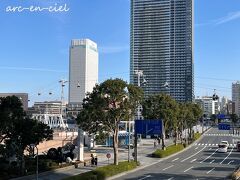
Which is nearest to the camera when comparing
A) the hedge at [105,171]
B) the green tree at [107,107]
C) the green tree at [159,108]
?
the hedge at [105,171]

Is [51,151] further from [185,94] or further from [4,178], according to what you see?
[185,94]

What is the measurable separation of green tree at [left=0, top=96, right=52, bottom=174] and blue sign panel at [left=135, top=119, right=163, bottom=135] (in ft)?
61.9

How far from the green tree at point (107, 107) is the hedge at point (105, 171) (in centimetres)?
164

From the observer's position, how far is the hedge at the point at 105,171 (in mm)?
37394

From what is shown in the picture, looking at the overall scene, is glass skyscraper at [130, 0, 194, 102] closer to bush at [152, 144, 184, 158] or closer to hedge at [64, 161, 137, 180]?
bush at [152, 144, 184, 158]

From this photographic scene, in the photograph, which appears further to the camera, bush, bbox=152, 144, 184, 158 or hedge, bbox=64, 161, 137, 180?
bush, bbox=152, 144, 184, 158

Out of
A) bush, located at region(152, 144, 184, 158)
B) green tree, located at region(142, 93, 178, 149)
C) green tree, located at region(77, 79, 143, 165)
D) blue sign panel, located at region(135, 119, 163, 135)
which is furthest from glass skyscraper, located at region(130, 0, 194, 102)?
green tree, located at region(77, 79, 143, 165)

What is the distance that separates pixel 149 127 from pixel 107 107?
10.6 metres

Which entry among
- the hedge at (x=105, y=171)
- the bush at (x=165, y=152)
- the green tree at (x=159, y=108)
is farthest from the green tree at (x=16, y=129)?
the green tree at (x=159, y=108)

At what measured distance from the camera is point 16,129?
41.2 m

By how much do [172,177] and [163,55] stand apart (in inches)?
1606

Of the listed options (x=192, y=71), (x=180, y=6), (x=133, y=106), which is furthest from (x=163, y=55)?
(x=133, y=106)

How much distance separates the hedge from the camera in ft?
123

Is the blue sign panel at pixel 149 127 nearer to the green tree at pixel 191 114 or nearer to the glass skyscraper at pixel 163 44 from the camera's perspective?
the glass skyscraper at pixel 163 44
